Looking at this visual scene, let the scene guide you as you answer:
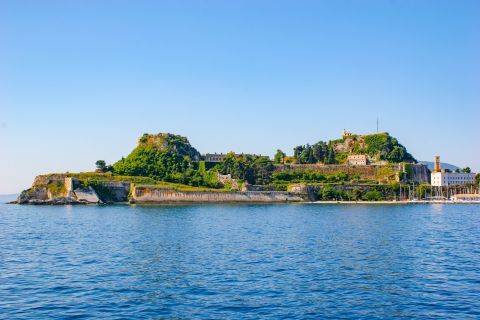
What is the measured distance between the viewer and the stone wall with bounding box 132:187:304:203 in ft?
346

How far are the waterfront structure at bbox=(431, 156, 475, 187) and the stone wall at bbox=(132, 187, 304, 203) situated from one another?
47938mm

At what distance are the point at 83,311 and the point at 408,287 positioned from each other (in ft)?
46.6

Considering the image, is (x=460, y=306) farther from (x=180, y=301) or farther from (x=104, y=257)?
(x=104, y=257)

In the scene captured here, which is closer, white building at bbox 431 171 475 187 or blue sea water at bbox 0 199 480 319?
blue sea water at bbox 0 199 480 319

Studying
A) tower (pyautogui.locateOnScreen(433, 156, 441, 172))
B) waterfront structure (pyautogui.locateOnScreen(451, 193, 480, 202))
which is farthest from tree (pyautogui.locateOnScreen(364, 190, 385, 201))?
tower (pyautogui.locateOnScreen(433, 156, 441, 172))

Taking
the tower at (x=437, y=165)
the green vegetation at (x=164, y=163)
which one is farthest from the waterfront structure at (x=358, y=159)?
the green vegetation at (x=164, y=163)

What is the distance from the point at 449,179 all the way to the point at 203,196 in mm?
74712

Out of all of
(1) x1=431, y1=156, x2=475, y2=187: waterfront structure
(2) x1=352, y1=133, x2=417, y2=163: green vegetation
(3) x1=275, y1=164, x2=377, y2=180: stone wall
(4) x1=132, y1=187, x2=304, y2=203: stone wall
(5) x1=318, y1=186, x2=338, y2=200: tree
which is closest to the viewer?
(4) x1=132, y1=187, x2=304, y2=203: stone wall

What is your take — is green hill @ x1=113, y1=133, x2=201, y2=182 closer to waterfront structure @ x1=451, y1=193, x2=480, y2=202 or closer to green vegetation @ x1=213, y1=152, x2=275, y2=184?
green vegetation @ x1=213, y1=152, x2=275, y2=184

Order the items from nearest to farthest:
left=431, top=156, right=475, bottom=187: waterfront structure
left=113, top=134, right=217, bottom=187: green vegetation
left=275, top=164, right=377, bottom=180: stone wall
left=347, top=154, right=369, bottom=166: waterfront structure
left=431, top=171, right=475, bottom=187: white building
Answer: left=113, top=134, right=217, bottom=187: green vegetation, left=275, top=164, right=377, bottom=180: stone wall, left=431, top=171, right=475, bottom=187: white building, left=431, top=156, right=475, bottom=187: waterfront structure, left=347, top=154, right=369, bottom=166: waterfront structure

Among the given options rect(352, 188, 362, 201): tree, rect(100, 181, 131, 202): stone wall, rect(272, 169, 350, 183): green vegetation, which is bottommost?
rect(352, 188, 362, 201): tree

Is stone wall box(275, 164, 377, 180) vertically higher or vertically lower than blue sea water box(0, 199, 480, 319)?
higher

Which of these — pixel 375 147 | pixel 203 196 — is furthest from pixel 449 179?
Result: pixel 203 196

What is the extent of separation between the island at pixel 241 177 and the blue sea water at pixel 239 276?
62.5m
